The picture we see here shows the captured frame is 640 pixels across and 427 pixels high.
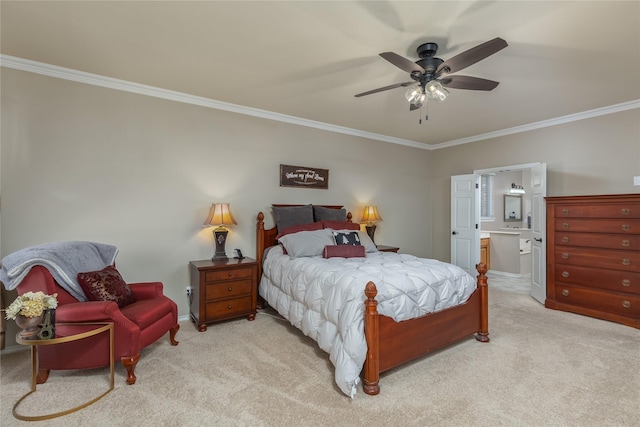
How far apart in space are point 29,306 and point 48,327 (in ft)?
0.63

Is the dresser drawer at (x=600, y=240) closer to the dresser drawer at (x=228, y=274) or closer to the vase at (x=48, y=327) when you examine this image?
the dresser drawer at (x=228, y=274)

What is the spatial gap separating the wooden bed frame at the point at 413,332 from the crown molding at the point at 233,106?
9.53ft

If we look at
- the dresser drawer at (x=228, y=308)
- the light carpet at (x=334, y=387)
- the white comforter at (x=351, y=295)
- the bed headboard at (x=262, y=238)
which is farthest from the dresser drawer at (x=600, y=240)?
the dresser drawer at (x=228, y=308)

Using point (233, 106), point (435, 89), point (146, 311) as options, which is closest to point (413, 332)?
point (435, 89)

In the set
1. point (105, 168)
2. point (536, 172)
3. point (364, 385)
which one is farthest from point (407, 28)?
point (536, 172)

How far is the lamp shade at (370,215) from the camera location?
16.0 ft

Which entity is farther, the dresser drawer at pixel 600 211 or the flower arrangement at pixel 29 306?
the dresser drawer at pixel 600 211

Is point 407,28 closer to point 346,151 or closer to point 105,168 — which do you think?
point 346,151

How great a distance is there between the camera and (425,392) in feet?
7.03

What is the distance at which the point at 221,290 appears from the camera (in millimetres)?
3305

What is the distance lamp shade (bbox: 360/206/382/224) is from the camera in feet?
16.0

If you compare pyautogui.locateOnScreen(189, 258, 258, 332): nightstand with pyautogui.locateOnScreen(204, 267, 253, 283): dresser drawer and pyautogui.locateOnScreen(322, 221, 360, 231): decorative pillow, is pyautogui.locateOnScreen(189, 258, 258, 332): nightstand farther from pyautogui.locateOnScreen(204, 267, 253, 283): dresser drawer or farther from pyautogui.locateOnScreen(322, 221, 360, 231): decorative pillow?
pyautogui.locateOnScreen(322, 221, 360, 231): decorative pillow

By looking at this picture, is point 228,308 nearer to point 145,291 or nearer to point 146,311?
point 145,291

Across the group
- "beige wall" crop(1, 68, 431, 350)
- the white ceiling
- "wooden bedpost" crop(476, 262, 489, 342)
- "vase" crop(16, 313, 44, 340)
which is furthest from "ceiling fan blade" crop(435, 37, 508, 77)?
"vase" crop(16, 313, 44, 340)
